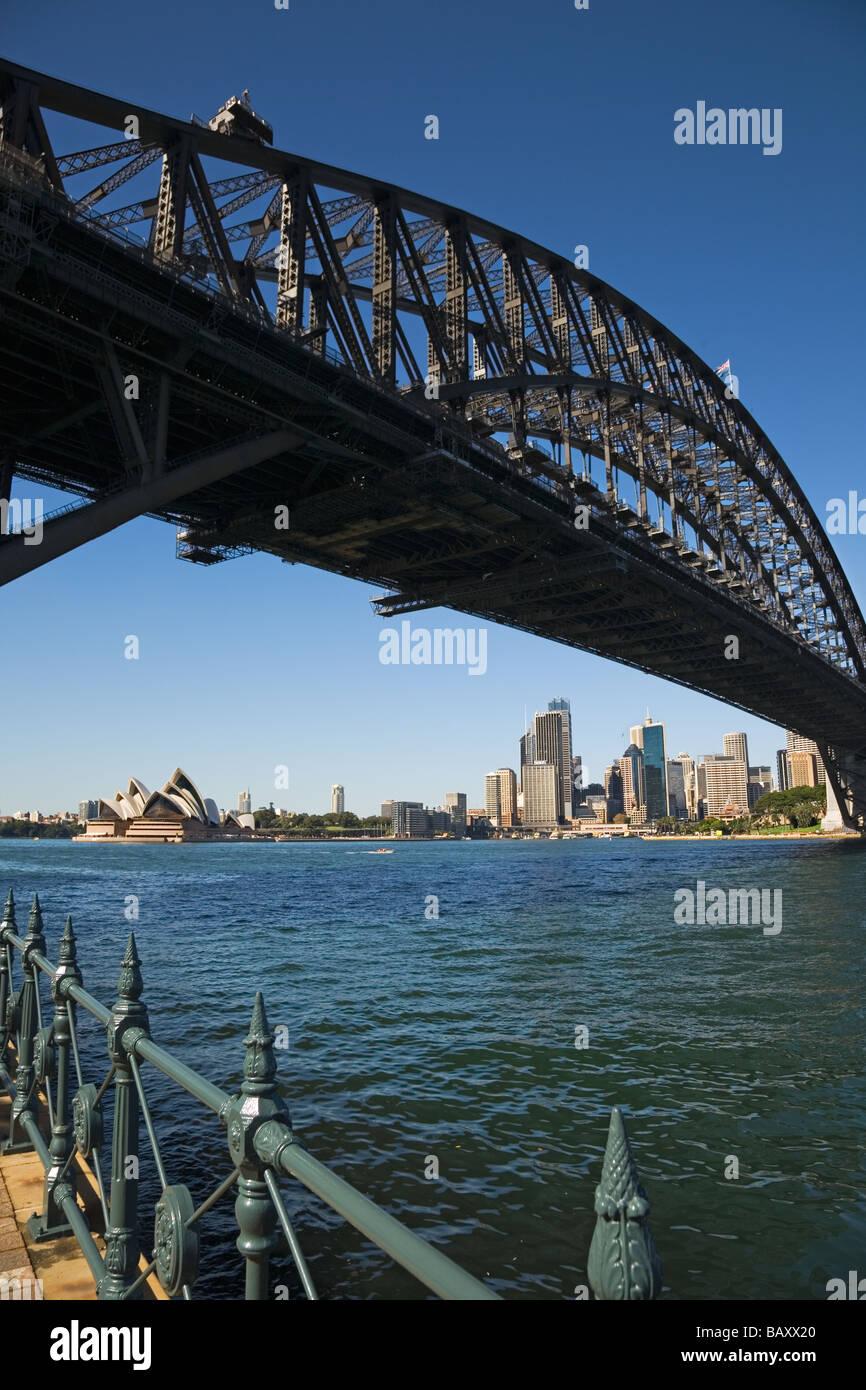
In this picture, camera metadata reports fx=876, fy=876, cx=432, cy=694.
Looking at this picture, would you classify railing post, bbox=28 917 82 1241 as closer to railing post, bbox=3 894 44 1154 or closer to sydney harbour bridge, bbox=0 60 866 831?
railing post, bbox=3 894 44 1154

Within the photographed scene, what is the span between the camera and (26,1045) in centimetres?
691

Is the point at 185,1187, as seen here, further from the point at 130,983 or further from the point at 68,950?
the point at 68,950

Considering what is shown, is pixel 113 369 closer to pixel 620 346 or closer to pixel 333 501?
pixel 333 501

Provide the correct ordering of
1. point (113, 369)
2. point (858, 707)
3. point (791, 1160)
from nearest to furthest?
point (791, 1160) < point (113, 369) < point (858, 707)

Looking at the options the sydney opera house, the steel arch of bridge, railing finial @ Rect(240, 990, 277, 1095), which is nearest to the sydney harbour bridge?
the steel arch of bridge

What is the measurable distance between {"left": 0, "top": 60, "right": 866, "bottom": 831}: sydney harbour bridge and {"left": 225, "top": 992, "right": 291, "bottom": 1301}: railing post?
1844cm

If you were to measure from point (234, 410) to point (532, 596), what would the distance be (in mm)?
25493

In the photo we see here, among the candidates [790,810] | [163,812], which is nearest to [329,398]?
[163,812]

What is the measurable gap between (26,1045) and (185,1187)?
152 inches

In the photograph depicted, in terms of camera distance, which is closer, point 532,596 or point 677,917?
point 677,917
